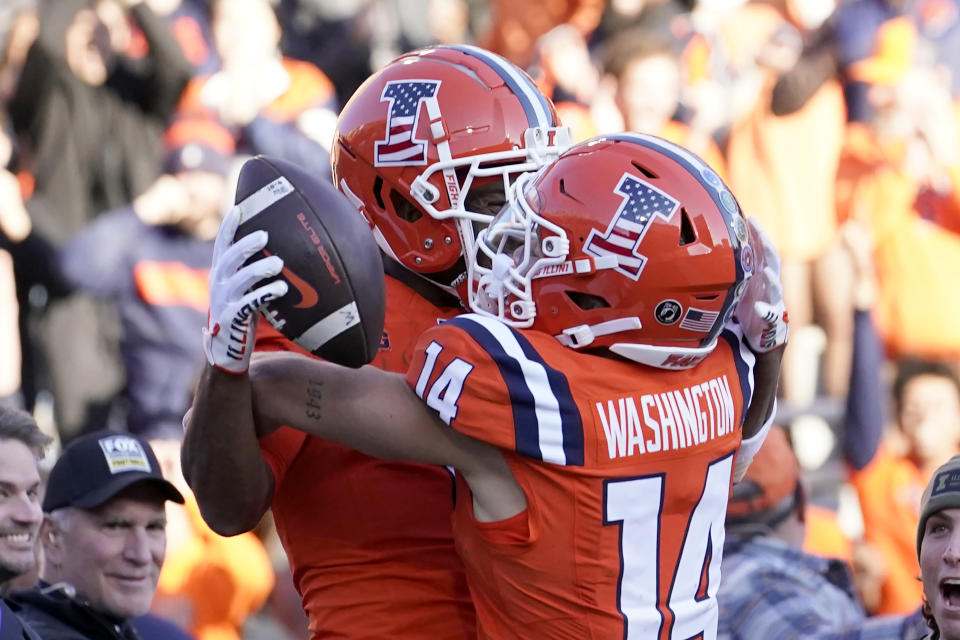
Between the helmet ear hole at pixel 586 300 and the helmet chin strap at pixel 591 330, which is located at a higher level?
the helmet ear hole at pixel 586 300

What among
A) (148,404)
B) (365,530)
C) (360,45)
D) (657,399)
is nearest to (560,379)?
(657,399)

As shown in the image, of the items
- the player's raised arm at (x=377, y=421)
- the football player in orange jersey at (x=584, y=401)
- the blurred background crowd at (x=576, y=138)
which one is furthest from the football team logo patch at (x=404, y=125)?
the blurred background crowd at (x=576, y=138)

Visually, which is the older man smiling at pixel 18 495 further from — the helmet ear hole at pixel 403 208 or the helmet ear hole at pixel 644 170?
the helmet ear hole at pixel 644 170

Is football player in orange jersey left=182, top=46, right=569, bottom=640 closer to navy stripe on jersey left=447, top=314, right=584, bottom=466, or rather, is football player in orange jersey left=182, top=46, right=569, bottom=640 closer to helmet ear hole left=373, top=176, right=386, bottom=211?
helmet ear hole left=373, top=176, right=386, bottom=211

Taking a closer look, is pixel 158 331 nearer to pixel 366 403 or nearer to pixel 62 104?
pixel 62 104

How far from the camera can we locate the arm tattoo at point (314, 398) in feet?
6.67

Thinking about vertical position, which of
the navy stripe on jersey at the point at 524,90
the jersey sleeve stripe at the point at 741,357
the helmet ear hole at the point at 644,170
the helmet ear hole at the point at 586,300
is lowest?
the jersey sleeve stripe at the point at 741,357

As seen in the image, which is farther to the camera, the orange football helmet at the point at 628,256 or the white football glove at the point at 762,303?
the white football glove at the point at 762,303

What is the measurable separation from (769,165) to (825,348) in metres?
0.86

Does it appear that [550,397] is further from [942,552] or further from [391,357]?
[942,552]

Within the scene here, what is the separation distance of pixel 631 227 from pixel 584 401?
0.28 m

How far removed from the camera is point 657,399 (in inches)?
83.3

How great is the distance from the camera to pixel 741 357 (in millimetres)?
2369

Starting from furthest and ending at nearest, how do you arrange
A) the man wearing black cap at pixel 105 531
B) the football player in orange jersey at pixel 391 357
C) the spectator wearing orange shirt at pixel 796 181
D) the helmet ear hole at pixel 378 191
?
the spectator wearing orange shirt at pixel 796 181 < the man wearing black cap at pixel 105 531 < the helmet ear hole at pixel 378 191 < the football player in orange jersey at pixel 391 357
